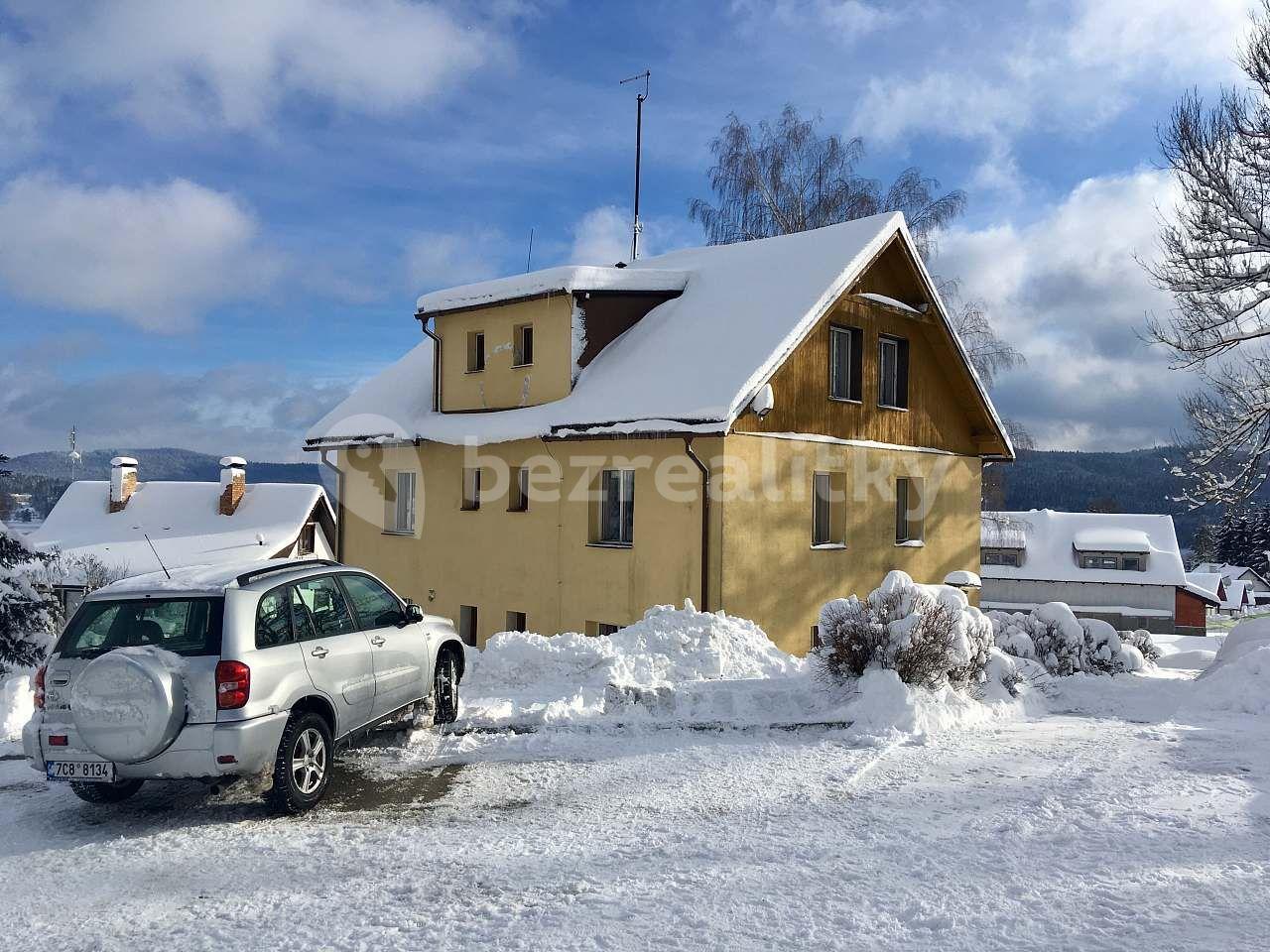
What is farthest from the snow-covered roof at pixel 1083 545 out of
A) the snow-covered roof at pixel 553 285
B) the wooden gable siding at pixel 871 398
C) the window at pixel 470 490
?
the window at pixel 470 490

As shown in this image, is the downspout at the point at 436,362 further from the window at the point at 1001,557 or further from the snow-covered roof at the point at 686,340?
the window at the point at 1001,557

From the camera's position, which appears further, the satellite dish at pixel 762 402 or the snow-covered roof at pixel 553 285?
the snow-covered roof at pixel 553 285

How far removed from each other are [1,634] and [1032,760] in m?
11.4

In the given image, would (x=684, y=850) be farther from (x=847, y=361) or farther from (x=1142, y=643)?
(x=1142, y=643)

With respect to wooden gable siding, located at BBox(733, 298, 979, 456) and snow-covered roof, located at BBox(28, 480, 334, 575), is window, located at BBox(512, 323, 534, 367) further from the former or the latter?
snow-covered roof, located at BBox(28, 480, 334, 575)

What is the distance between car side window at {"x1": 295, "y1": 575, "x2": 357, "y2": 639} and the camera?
23.6 feet

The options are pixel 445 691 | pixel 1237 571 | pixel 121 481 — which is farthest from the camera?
pixel 1237 571

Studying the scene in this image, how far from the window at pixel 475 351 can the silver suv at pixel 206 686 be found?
11189 mm

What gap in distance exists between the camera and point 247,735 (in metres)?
6.17

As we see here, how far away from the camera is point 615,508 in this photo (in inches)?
622

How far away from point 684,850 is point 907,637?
4.47m

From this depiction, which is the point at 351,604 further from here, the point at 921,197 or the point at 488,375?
the point at 921,197

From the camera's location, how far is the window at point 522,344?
1748 cm

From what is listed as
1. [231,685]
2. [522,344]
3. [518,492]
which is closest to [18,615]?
[231,685]
